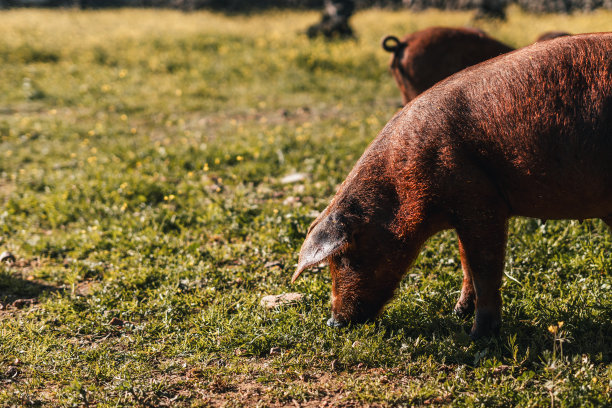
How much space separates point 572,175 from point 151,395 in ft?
8.32

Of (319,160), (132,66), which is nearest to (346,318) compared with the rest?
(319,160)

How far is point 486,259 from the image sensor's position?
11.5ft

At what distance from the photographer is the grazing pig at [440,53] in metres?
6.60

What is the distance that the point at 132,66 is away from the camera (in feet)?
41.7

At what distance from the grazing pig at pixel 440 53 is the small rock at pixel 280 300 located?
10.9 ft

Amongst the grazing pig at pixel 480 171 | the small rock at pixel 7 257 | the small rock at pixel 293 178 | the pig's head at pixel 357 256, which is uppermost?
the grazing pig at pixel 480 171

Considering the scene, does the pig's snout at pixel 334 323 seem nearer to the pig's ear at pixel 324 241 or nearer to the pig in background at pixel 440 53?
the pig's ear at pixel 324 241

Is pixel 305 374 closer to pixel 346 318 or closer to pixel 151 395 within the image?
pixel 346 318

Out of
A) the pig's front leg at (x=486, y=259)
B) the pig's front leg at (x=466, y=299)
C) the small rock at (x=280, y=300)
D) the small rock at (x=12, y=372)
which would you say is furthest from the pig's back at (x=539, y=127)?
the small rock at (x=12, y=372)

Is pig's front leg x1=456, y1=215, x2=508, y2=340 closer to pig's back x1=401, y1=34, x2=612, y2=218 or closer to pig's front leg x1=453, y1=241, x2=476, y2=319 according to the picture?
pig's back x1=401, y1=34, x2=612, y2=218

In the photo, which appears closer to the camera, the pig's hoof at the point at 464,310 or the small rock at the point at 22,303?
the pig's hoof at the point at 464,310

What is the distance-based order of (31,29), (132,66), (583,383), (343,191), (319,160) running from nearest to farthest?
1. (583,383)
2. (343,191)
3. (319,160)
4. (132,66)
5. (31,29)

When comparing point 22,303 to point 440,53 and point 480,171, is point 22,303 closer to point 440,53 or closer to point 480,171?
point 480,171

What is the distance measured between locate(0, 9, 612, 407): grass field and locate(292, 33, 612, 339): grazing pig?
0.38m
